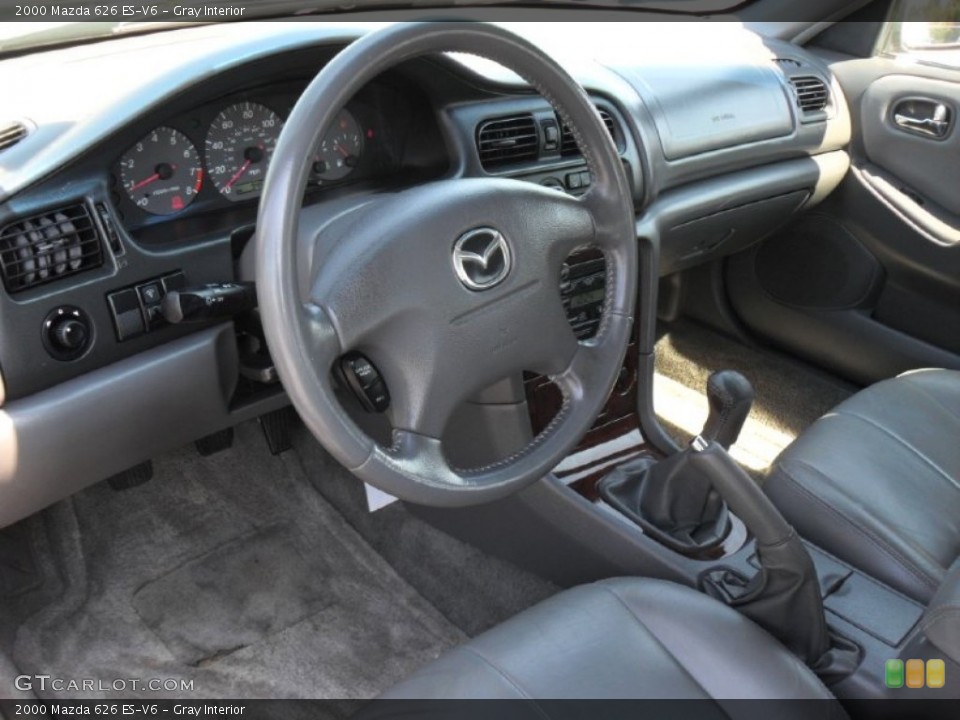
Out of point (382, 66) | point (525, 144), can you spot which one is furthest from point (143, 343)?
point (525, 144)

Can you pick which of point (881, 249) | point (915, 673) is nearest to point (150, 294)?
point (915, 673)

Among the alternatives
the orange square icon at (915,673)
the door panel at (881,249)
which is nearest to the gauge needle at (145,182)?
the orange square icon at (915,673)

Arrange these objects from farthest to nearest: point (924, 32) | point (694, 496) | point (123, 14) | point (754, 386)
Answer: point (754, 386)
point (924, 32)
point (694, 496)
point (123, 14)

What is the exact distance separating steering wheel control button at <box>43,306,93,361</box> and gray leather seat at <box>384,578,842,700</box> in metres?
0.61

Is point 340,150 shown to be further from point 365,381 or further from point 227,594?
point 227,594

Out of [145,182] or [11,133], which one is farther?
[145,182]

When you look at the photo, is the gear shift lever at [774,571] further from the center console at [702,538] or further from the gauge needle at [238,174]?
the gauge needle at [238,174]

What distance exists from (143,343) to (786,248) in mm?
1847

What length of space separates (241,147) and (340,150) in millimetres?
173

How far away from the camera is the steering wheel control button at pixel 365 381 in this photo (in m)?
1.23

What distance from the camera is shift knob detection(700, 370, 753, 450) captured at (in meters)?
1.75

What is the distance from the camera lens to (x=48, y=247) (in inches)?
53.5

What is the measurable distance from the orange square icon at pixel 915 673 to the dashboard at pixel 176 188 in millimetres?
691

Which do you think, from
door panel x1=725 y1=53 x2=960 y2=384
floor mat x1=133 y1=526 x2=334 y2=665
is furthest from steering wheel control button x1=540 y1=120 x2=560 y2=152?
door panel x1=725 y1=53 x2=960 y2=384
